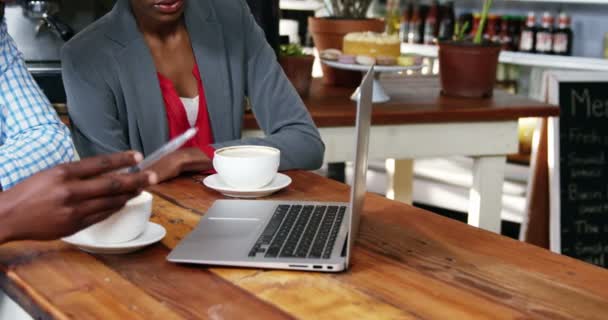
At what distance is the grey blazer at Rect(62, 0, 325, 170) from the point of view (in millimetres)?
1755

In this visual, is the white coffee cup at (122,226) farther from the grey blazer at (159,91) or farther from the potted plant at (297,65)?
the potted plant at (297,65)

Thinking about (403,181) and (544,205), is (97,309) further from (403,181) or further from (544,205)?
(403,181)

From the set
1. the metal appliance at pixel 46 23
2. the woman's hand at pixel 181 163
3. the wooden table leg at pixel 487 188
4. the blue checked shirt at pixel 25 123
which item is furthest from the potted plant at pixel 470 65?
the blue checked shirt at pixel 25 123

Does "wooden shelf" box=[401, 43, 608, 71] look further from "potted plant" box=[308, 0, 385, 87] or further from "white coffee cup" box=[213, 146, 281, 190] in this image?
"white coffee cup" box=[213, 146, 281, 190]

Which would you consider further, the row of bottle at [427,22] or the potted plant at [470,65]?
the row of bottle at [427,22]

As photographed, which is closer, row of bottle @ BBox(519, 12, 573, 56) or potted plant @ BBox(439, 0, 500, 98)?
potted plant @ BBox(439, 0, 500, 98)

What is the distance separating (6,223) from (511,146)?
69.4 inches

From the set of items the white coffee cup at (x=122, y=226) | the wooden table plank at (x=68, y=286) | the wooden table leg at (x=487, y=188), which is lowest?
the wooden table leg at (x=487, y=188)

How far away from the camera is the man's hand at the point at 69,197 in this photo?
1002 millimetres

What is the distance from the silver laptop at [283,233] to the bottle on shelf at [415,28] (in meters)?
3.47

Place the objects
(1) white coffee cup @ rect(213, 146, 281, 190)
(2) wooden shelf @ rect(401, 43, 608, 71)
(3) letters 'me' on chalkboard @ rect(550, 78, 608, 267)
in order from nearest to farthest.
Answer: (1) white coffee cup @ rect(213, 146, 281, 190), (3) letters 'me' on chalkboard @ rect(550, 78, 608, 267), (2) wooden shelf @ rect(401, 43, 608, 71)

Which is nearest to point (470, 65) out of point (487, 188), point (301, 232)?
point (487, 188)

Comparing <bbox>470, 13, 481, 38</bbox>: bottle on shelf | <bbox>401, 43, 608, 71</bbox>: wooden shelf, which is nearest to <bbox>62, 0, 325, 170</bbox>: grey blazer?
<bbox>401, 43, 608, 71</bbox>: wooden shelf

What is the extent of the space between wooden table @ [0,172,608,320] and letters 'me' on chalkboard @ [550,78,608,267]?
1.62 metres
